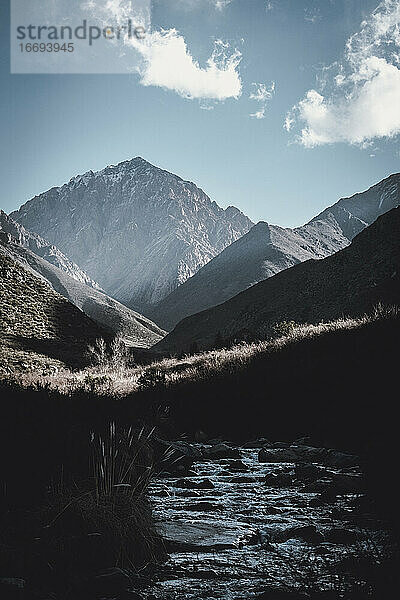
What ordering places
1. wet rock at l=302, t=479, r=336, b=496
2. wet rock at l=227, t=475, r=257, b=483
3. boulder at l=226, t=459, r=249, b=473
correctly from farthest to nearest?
boulder at l=226, t=459, r=249, b=473
wet rock at l=227, t=475, r=257, b=483
wet rock at l=302, t=479, r=336, b=496

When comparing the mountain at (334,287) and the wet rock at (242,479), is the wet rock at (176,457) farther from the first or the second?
the mountain at (334,287)

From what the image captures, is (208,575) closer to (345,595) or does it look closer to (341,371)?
(345,595)

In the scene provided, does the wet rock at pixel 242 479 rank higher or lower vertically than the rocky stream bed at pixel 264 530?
lower

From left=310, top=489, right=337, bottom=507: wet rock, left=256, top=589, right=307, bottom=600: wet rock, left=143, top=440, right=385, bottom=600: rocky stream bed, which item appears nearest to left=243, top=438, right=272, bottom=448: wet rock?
left=143, top=440, right=385, bottom=600: rocky stream bed

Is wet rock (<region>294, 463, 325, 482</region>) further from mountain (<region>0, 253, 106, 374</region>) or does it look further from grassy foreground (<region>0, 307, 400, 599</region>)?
mountain (<region>0, 253, 106, 374</region>)

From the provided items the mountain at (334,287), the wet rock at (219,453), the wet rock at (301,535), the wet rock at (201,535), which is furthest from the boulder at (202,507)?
the mountain at (334,287)

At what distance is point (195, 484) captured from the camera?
689 cm

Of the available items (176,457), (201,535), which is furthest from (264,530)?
(176,457)

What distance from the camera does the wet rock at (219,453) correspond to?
30.7 ft

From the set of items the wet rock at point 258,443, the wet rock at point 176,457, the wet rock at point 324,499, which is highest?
the wet rock at point 324,499

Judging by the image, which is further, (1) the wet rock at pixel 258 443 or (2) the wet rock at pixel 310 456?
(1) the wet rock at pixel 258 443

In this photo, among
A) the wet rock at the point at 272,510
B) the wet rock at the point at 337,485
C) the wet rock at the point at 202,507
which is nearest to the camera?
the wet rock at the point at 272,510

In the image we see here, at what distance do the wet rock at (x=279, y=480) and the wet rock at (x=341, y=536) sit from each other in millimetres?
2305

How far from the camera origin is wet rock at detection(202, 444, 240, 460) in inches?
369
